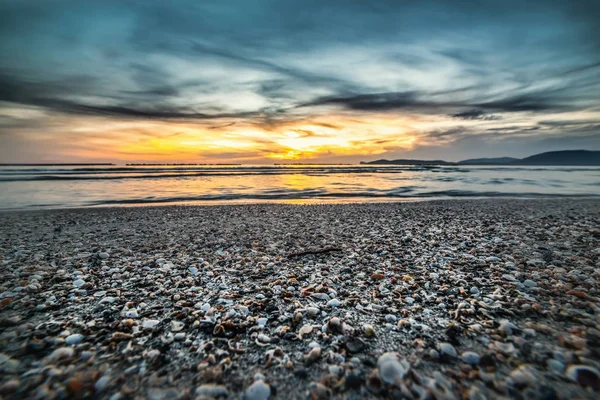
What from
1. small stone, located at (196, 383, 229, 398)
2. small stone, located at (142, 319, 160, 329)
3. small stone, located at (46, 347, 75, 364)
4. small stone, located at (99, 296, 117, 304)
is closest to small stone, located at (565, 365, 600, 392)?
small stone, located at (196, 383, 229, 398)

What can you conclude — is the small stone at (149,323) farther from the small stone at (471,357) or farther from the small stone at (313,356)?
the small stone at (471,357)

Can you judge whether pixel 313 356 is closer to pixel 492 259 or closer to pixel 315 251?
pixel 315 251

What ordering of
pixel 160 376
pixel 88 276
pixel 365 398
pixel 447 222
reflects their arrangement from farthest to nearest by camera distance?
pixel 447 222
pixel 88 276
pixel 160 376
pixel 365 398

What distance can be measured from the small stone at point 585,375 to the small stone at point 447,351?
33.0 inches

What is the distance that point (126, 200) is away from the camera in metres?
17.4

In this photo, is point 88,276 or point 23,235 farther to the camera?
point 23,235

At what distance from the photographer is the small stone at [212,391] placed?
2238 millimetres

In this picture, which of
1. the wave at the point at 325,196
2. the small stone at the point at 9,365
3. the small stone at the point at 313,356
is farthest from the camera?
the wave at the point at 325,196

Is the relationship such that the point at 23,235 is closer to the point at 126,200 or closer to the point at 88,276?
the point at 88,276

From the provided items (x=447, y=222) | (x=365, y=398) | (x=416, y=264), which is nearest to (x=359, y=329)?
(x=365, y=398)

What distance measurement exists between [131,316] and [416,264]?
15.8ft

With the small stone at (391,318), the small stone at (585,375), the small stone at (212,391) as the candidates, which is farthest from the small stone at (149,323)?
the small stone at (585,375)

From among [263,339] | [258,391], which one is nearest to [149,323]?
[263,339]

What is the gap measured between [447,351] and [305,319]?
1.59 metres
